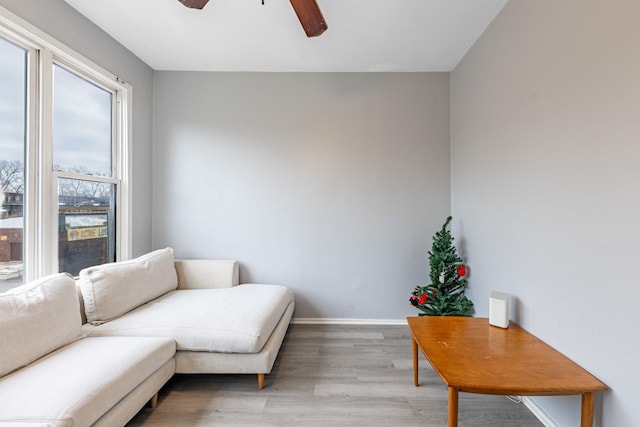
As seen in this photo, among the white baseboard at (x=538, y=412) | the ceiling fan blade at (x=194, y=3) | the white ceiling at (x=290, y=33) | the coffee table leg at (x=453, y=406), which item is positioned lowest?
the white baseboard at (x=538, y=412)

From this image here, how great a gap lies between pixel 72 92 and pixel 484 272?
3666 millimetres

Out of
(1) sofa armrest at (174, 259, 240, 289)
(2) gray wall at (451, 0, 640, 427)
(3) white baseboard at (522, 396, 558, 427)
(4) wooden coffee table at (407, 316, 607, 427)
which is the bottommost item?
(3) white baseboard at (522, 396, 558, 427)

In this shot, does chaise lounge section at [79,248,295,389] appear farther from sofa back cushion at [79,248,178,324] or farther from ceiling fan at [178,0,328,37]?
ceiling fan at [178,0,328,37]

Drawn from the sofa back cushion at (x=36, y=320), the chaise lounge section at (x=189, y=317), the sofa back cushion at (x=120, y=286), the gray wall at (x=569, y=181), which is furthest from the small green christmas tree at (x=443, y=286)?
the sofa back cushion at (x=36, y=320)

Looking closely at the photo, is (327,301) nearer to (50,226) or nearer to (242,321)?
(242,321)

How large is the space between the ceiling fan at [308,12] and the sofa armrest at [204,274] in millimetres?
2167

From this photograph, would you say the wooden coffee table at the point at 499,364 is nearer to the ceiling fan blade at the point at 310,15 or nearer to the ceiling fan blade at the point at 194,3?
the ceiling fan blade at the point at 310,15

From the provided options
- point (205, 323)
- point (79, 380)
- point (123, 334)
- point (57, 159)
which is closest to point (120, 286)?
point (123, 334)

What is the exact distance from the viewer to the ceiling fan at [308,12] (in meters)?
1.52

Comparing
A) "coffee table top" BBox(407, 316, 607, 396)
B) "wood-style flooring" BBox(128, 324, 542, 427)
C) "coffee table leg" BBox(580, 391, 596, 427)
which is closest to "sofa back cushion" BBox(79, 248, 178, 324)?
"wood-style flooring" BBox(128, 324, 542, 427)

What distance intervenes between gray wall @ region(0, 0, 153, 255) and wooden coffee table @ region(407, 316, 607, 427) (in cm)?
284

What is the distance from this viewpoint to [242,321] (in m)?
1.96

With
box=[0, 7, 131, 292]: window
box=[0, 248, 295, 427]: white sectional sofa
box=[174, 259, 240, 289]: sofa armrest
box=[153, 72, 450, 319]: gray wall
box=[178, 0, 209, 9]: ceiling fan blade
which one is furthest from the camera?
box=[153, 72, 450, 319]: gray wall

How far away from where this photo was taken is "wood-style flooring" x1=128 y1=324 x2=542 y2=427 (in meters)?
1.64
